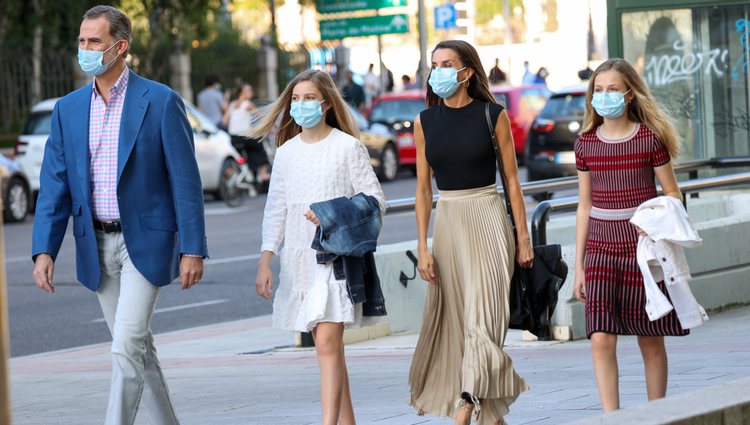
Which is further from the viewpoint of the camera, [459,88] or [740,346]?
[740,346]

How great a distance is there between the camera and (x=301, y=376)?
8922 mm

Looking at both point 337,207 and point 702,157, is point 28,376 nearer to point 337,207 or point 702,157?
point 337,207

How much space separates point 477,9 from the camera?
10044 cm

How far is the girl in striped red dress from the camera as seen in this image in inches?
248

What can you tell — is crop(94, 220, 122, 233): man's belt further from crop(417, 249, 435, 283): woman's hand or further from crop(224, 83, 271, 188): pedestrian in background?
crop(224, 83, 271, 188): pedestrian in background

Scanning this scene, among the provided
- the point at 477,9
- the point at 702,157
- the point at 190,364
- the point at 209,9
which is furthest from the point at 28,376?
the point at 477,9

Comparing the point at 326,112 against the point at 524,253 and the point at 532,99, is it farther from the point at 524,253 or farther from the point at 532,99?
the point at 532,99

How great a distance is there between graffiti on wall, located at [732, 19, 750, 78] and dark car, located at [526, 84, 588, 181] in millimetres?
8018

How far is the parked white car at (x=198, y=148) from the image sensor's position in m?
23.4

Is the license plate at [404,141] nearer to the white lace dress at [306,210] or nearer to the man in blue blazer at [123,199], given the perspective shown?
the white lace dress at [306,210]

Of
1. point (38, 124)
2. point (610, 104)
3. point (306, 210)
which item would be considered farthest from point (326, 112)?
point (38, 124)

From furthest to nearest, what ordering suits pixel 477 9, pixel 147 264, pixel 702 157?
pixel 477 9 < pixel 702 157 < pixel 147 264

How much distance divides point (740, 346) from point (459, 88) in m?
3.31

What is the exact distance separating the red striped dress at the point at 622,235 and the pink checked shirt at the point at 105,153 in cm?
190
